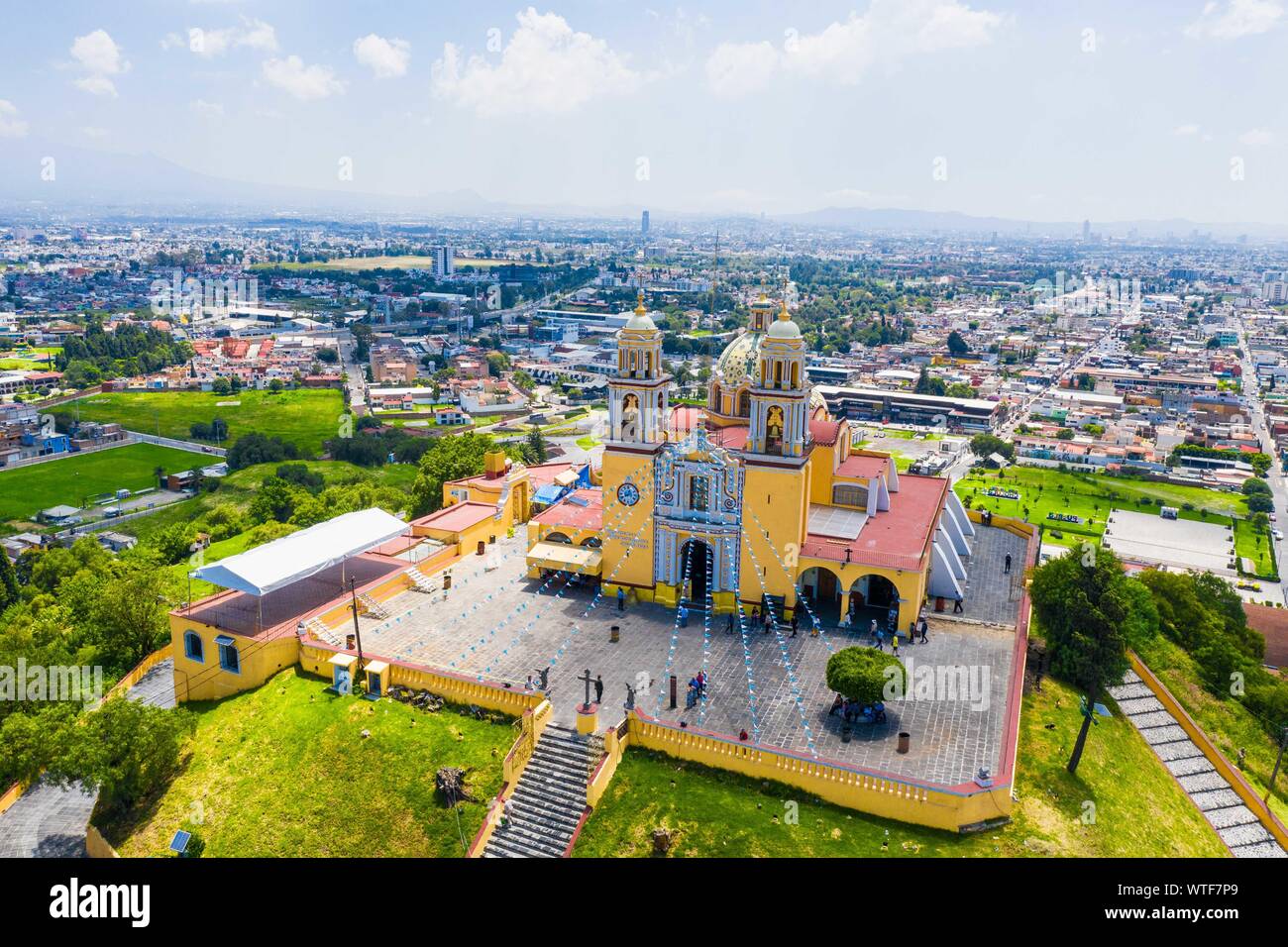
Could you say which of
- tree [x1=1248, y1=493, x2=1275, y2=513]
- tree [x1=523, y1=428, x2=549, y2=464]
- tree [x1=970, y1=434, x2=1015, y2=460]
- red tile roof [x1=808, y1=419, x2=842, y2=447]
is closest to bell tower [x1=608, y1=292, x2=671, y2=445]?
red tile roof [x1=808, y1=419, x2=842, y2=447]

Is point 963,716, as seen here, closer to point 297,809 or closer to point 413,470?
point 297,809

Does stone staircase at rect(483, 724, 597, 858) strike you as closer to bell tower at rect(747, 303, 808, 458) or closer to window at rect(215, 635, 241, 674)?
window at rect(215, 635, 241, 674)

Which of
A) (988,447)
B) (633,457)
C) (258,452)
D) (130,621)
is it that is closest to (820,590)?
(633,457)

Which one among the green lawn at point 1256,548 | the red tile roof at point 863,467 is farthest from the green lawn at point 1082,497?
the red tile roof at point 863,467

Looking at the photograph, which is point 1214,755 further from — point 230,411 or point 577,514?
point 230,411

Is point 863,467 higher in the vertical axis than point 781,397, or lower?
lower

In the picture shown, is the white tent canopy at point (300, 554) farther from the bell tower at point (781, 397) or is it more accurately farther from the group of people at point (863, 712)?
the group of people at point (863, 712)

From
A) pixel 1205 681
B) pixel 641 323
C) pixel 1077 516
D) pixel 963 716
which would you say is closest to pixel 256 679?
pixel 641 323
